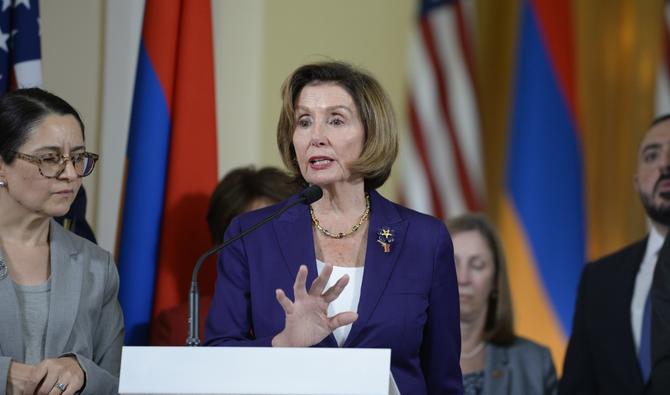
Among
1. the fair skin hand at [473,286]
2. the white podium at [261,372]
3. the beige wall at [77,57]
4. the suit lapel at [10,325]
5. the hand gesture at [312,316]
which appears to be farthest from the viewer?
the fair skin hand at [473,286]

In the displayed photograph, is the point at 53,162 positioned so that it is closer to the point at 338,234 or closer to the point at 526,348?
the point at 338,234

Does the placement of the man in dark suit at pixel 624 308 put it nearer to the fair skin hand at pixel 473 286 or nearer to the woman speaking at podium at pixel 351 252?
the fair skin hand at pixel 473 286

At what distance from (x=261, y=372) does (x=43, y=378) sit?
2.63ft

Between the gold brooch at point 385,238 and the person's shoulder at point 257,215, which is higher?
the person's shoulder at point 257,215

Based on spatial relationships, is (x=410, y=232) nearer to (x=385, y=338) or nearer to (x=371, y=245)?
(x=371, y=245)

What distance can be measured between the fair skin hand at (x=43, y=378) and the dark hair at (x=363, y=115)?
2.62 ft

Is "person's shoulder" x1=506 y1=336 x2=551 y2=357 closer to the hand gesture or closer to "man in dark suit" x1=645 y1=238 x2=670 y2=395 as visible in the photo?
"man in dark suit" x1=645 y1=238 x2=670 y2=395

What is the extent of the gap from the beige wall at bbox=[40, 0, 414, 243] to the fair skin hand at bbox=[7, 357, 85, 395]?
133 cm

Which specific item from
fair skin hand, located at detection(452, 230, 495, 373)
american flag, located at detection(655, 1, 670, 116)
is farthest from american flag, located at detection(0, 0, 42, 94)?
american flag, located at detection(655, 1, 670, 116)

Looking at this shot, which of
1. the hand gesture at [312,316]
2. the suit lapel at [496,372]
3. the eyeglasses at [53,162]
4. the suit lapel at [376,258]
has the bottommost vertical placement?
the suit lapel at [496,372]

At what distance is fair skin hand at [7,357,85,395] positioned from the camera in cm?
269

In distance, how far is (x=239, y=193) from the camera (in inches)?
153

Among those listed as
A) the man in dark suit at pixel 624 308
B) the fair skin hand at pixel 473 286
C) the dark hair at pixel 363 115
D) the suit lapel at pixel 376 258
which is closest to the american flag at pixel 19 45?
the dark hair at pixel 363 115

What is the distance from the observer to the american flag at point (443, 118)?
583 centimetres
